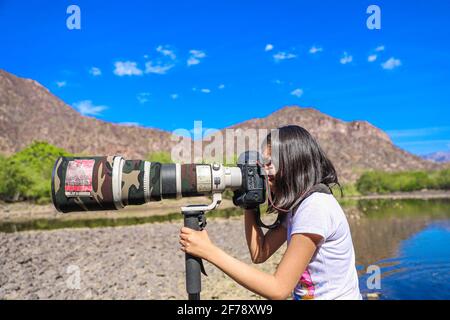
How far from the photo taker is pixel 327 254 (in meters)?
1.34

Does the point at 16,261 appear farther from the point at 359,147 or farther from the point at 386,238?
the point at 359,147

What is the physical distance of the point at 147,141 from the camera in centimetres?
9444

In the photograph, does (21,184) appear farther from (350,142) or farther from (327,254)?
(350,142)

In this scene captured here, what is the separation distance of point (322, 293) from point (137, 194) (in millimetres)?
868

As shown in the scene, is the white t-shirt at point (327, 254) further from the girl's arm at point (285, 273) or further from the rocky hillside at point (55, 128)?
the rocky hillside at point (55, 128)

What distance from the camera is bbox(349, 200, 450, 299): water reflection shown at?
28.1 feet

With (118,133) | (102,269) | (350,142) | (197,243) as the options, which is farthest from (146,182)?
(350,142)

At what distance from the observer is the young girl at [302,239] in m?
1.27

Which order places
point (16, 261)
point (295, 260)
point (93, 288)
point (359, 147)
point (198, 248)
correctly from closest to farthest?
1. point (295, 260)
2. point (198, 248)
3. point (93, 288)
4. point (16, 261)
5. point (359, 147)

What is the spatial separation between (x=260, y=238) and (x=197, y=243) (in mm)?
386

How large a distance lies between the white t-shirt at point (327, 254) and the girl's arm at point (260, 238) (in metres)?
0.28
